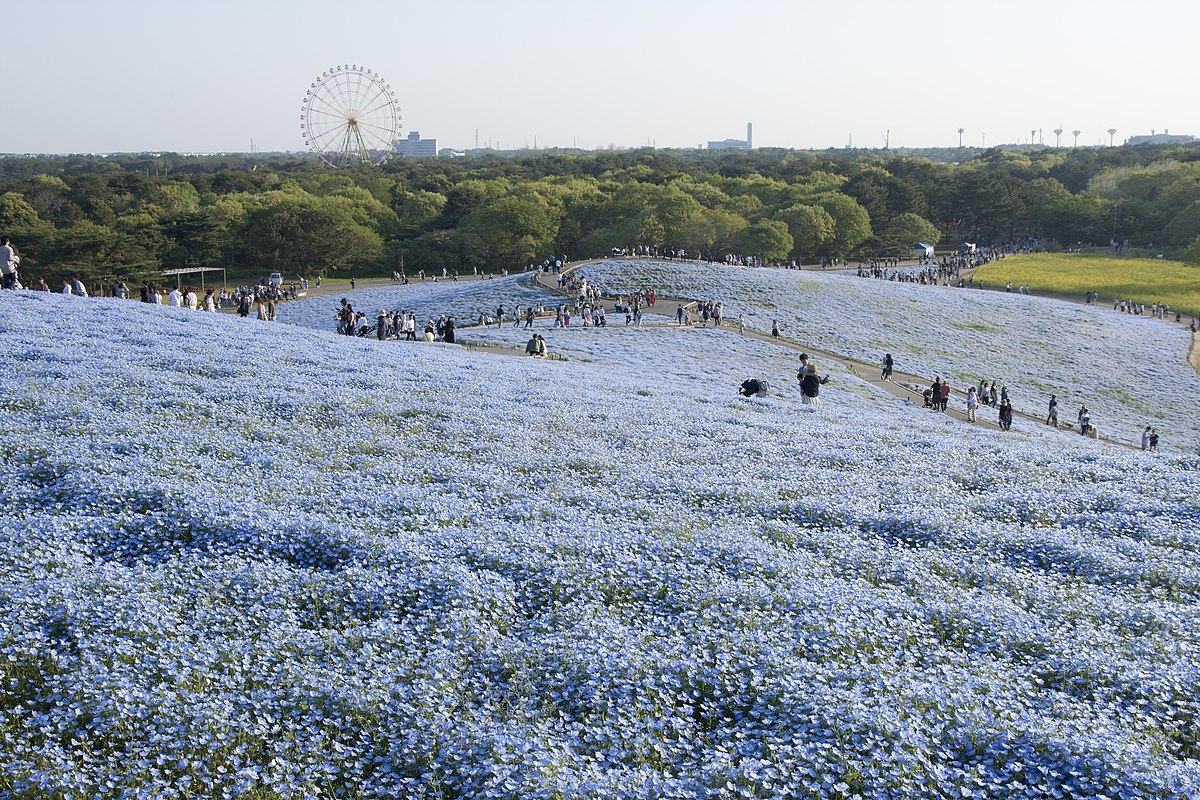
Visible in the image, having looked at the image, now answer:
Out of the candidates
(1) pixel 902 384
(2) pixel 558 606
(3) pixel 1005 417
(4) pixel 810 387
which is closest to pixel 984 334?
(1) pixel 902 384

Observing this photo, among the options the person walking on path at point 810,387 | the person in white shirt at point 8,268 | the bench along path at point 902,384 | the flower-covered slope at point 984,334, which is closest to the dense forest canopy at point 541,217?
the flower-covered slope at point 984,334

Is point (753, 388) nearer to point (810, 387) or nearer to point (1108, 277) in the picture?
point (810, 387)

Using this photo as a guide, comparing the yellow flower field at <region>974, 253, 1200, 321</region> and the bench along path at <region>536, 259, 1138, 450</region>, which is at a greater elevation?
the yellow flower field at <region>974, 253, 1200, 321</region>

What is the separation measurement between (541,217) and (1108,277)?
51646 millimetres

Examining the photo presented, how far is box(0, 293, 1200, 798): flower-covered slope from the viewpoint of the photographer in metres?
7.23

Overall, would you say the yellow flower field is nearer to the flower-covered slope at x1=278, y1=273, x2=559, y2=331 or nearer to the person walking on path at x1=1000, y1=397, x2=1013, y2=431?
the flower-covered slope at x1=278, y1=273, x2=559, y2=331

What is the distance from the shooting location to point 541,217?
93.6 metres

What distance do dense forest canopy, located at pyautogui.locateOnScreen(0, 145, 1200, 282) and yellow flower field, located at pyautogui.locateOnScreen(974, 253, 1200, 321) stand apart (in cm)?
842

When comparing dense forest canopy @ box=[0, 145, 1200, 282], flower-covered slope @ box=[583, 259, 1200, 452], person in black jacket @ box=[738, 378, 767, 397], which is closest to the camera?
person in black jacket @ box=[738, 378, 767, 397]

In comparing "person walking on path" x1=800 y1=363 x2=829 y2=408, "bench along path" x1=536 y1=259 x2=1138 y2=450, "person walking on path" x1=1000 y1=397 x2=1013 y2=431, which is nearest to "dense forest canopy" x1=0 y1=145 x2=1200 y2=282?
"bench along path" x1=536 y1=259 x2=1138 y2=450

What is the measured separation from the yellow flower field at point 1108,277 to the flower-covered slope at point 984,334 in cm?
994

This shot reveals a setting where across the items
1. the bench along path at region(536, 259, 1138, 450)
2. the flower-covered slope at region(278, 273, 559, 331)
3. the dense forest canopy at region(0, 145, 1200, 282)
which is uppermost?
the dense forest canopy at region(0, 145, 1200, 282)

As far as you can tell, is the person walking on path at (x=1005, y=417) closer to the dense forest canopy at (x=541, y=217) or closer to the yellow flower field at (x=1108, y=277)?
the yellow flower field at (x=1108, y=277)

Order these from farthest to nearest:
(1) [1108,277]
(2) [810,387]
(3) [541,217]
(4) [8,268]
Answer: (3) [541,217], (1) [1108,277], (4) [8,268], (2) [810,387]
